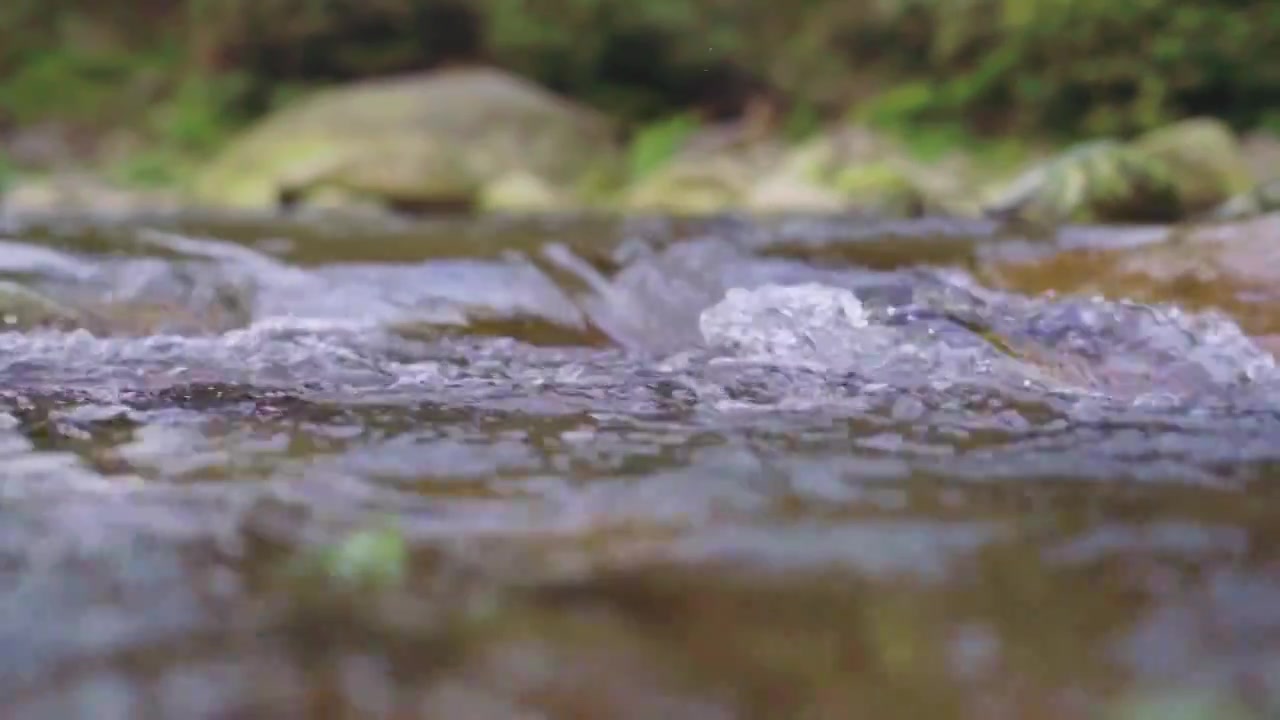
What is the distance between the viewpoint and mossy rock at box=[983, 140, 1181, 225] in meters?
7.09

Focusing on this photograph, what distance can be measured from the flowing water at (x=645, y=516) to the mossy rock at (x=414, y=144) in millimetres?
6708

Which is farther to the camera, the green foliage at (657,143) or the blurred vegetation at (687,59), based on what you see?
the green foliage at (657,143)

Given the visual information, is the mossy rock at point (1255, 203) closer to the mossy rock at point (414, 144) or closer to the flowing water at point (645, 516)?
the flowing water at point (645, 516)

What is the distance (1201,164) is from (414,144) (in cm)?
688

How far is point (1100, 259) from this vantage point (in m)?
4.67

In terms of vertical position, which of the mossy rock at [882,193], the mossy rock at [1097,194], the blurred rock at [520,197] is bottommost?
the blurred rock at [520,197]

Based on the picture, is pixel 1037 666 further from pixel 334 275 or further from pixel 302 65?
pixel 302 65

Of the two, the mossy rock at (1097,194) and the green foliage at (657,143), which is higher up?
the mossy rock at (1097,194)

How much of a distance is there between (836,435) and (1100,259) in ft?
8.75

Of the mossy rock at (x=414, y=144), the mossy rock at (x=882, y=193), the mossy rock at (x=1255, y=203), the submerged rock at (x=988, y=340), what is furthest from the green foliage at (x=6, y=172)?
the mossy rock at (x=1255, y=203)

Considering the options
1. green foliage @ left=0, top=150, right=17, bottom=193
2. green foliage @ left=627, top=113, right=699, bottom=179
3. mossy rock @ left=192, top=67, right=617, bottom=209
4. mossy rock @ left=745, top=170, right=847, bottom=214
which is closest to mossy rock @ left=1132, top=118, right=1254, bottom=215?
mossy rock @ left=745, top=170, right=847, bottom=214

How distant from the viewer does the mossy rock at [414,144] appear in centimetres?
1048

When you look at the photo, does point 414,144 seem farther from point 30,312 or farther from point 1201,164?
point 30,312

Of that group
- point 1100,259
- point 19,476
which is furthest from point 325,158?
point 19,476
